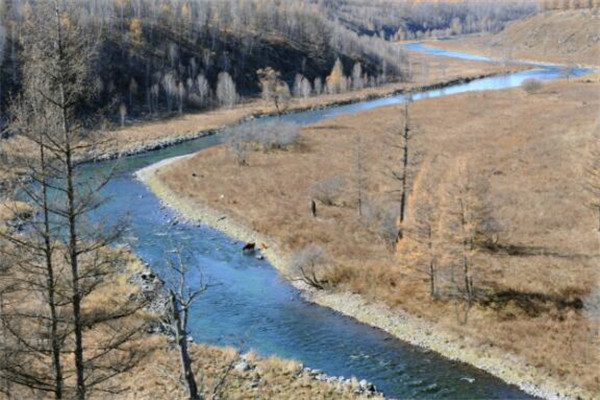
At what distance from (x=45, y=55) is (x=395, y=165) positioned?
5326 centimetres

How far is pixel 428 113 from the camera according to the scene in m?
99.8

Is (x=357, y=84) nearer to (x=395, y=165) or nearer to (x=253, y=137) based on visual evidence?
(x=253, y=137)

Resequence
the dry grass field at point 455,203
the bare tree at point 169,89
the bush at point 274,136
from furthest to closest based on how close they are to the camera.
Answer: the bare tree at point 169,89 → the bush at point 274,136 → the dry grass field at point 455,203

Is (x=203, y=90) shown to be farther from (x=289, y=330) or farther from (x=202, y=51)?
(x=289, y=330)

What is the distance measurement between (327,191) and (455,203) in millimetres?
21148

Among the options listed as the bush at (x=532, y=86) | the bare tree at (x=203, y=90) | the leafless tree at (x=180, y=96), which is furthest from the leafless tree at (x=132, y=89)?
the bush at (x=532, y=86)

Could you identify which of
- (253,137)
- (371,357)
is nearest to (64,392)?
(371,357)

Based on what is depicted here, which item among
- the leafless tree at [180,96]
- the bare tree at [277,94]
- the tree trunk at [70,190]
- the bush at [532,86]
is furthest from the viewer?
the bush at [532,86]

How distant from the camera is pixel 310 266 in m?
38.6

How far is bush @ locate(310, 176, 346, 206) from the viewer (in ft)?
175

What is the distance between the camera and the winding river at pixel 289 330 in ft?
91.0

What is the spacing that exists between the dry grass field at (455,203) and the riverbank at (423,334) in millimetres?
625

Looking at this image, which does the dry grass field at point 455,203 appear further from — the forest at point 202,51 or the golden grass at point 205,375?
the forest at point 202,51

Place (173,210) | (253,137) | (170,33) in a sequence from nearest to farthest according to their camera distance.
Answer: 1. (173,210)
2. (253,137)
3. (170,33)
